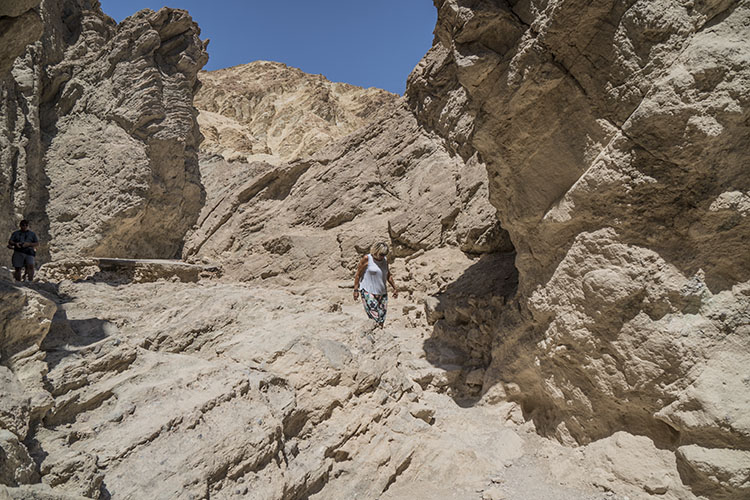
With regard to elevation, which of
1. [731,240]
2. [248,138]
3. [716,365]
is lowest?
[716,365]

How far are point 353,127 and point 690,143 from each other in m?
27.1

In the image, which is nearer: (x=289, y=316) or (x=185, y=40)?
(x=289, y=316)

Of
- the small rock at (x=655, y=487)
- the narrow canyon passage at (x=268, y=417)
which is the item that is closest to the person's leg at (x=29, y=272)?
the narrow canyon passage at (x=268, y=417)

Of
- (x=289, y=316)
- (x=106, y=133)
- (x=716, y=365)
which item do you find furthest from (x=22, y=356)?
(x=106, y=133)

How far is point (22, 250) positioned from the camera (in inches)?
247

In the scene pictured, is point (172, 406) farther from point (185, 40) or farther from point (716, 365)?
point (185, 40)

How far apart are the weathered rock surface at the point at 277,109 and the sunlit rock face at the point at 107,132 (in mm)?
9955

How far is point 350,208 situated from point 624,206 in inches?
247

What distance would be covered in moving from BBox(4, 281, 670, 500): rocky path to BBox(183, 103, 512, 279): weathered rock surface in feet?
9.76

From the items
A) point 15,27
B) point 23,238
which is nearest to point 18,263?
point 23,238

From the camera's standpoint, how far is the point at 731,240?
2.86 metres

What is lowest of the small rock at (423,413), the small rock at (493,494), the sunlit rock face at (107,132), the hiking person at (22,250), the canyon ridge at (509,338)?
the small rock at (493,494)

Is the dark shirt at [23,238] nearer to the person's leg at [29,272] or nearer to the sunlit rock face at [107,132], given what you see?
the person's leg at [29,272]

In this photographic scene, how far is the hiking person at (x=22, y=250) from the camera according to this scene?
20.3 ft
